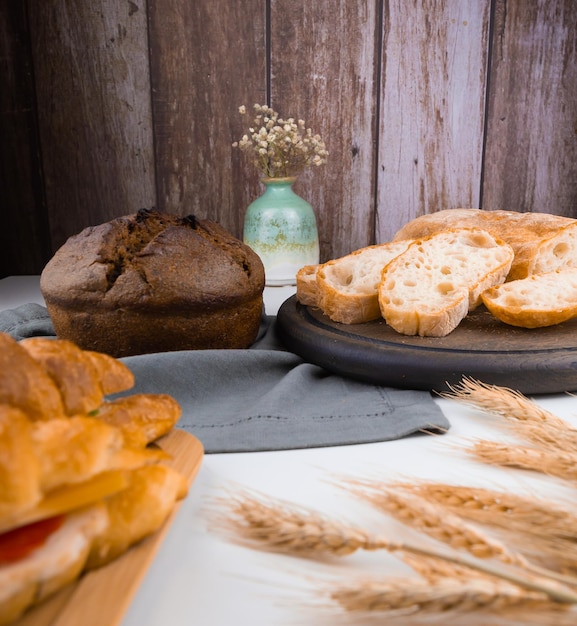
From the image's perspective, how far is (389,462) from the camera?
965 millimetres

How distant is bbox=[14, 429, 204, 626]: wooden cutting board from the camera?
53 centimetres

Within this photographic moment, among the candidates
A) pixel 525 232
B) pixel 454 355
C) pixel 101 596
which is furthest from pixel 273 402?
pixel 525 232

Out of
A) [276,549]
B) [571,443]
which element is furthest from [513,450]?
[276,549]

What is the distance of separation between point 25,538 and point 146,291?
0.82m

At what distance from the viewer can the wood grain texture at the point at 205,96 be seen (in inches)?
107

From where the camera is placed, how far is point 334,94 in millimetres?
2830

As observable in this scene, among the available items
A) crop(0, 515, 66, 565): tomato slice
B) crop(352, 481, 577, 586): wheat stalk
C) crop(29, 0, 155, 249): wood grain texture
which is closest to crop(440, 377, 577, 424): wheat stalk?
crop(352, 481, 577, 586): wheat stalk

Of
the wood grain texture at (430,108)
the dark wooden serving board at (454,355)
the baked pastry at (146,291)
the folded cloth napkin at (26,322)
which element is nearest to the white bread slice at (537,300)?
the dark wooden serving board at (454,355)

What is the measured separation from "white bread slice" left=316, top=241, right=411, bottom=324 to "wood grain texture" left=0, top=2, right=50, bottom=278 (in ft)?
6.06

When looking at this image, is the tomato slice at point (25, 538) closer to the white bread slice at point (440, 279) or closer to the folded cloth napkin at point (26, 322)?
the white bread slice at point (440, 279)

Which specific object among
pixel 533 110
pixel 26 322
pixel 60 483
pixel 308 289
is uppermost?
pixel 533 110

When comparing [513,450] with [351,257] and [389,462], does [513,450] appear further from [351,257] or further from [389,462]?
[351,257]

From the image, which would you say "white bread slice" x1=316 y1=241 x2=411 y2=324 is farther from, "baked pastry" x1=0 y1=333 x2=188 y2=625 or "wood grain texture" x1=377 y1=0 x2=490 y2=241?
"wood grain texture" x1=377 y1=0 x2=490 y2=241

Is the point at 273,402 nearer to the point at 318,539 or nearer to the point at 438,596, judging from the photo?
the point at 318,539
